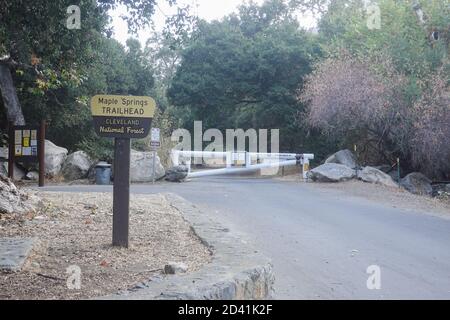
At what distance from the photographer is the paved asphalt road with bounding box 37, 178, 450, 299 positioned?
6.58m

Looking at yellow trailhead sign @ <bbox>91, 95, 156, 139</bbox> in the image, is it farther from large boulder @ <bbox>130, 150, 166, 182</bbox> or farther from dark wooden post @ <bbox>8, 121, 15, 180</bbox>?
large boulder @ <bbox>130, 150, 166, 182</bbox>

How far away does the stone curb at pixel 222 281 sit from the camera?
445cm

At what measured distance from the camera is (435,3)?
24.8m

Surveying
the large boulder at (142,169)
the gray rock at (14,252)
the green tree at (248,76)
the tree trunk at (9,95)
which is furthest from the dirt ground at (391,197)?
the tree trunk at (9,95)

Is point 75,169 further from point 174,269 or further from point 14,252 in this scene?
point 174,269

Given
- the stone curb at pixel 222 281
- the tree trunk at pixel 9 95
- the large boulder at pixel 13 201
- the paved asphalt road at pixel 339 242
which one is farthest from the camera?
the tree trunk at pixel 9 95

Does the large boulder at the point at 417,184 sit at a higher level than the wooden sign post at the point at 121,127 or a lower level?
lower

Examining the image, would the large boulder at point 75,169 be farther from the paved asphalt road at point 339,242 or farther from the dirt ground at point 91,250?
the dirt ground at point 91,250

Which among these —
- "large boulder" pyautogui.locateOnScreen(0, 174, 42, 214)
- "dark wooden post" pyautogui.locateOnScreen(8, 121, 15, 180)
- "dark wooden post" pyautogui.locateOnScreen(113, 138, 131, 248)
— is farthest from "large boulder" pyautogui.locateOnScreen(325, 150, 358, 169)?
"dark wooden post" pyautogui.locateOnScreen(113, 138, 131, 248)

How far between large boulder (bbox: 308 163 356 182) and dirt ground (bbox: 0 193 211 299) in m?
12.2

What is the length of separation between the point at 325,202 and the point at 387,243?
6.06m
